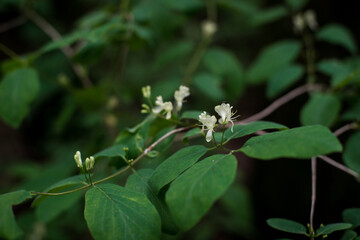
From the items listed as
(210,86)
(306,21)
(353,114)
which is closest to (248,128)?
(353,114)

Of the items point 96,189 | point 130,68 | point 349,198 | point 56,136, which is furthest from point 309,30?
point 56,136

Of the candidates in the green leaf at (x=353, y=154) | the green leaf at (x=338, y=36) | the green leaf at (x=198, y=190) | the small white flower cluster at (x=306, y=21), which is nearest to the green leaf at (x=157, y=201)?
the green leaf at (x=198, y=190)

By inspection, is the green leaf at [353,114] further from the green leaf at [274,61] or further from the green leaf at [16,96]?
the green leaf at [16,96]

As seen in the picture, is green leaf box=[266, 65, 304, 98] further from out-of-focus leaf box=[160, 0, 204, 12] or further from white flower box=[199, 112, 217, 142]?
white flower box=[199, 112, 217, 142]

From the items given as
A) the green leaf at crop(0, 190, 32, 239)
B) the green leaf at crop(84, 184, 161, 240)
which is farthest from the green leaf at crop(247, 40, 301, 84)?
the green leaf at crop(0, 190, 32, 239)

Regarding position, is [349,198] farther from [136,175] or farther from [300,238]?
[136,175]

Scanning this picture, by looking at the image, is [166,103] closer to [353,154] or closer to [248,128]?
[248,128]
